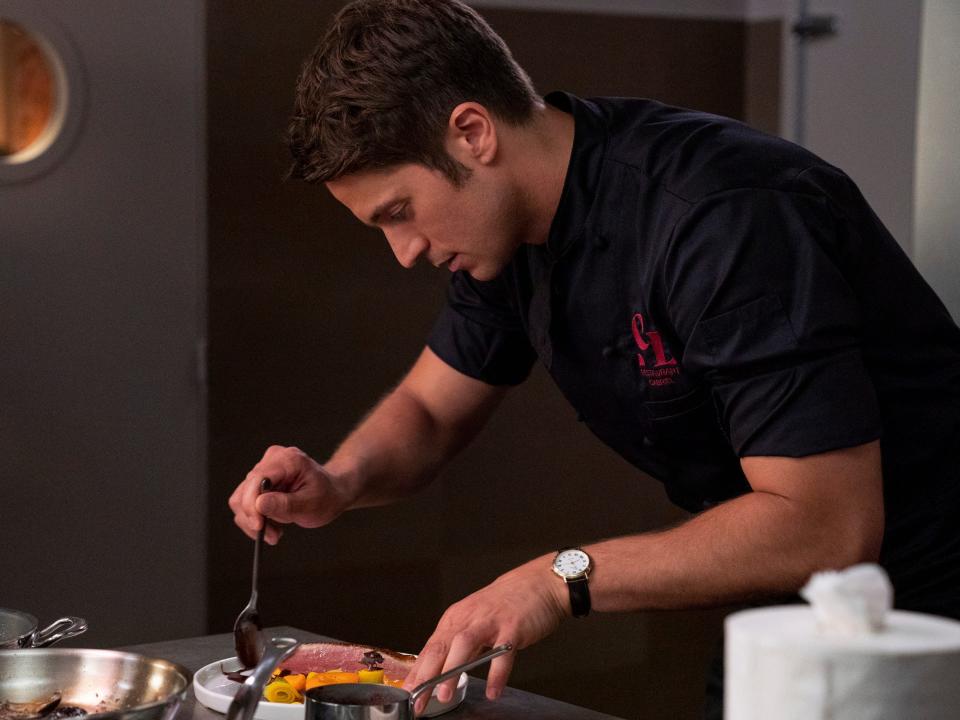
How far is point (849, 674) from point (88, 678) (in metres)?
0.88

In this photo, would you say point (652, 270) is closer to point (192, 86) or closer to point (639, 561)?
point (639, 561)

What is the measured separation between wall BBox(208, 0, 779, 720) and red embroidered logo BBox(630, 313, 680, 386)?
1643 mm

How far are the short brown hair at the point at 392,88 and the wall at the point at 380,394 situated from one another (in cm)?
148

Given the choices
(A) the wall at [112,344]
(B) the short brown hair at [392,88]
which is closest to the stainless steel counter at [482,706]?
(B) the short brown hair at [392,88]

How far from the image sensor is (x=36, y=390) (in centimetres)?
294

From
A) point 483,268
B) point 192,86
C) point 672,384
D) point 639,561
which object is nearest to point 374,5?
point 483,268

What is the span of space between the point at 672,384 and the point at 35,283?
1776 millimetres

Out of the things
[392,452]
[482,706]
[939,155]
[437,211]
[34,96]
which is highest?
[34,96]

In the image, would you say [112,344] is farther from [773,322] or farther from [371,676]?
[773,322]

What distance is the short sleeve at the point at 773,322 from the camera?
1376mm

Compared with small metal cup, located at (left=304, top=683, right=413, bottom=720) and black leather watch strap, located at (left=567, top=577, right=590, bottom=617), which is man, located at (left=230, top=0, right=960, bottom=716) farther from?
small metal cup, located at (left=304, top=683, right=413, bottom=720)

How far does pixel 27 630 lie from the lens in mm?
1442

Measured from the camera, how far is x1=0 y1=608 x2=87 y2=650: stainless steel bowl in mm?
1418

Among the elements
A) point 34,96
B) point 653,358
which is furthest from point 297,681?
point 34,96
